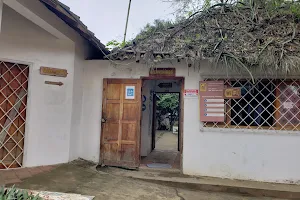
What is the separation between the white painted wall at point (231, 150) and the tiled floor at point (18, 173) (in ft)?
7.66

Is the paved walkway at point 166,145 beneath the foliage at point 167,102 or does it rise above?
beneath

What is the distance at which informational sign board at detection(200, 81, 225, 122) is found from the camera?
414 cm

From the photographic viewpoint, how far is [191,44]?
13.7 ft

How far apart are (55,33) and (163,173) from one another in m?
3.18

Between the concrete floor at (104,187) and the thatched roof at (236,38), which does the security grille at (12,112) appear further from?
the thatched roof at (236,38)

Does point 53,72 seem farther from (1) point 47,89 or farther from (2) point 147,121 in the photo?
(2) point 147,121

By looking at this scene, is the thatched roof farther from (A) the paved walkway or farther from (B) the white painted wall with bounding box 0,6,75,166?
(A) the paved walkway

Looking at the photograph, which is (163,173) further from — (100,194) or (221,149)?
(100,194)

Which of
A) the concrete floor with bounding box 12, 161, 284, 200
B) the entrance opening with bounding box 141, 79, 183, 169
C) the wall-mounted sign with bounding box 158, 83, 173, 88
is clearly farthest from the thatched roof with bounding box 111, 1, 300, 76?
the concrete floor with bounding box 12, 161, 284, 200

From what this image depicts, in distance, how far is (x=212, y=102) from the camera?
418 centimetres

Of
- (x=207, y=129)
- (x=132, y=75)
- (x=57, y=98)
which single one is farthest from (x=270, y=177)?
(x=57, y=98)

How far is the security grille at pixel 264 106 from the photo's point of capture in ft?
13.1

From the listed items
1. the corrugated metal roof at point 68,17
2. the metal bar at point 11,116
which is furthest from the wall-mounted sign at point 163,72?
the metal bar at point 11,116

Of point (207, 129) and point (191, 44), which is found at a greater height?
point (191, 44)
